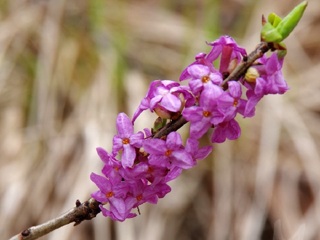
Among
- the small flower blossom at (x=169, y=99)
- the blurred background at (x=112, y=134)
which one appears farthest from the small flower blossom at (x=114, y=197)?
the blurred background at (x=112, y=134)

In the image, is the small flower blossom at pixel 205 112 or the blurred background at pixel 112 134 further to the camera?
the blurred background at pixel 112 134

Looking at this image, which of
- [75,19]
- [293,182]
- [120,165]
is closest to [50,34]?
[75,19]

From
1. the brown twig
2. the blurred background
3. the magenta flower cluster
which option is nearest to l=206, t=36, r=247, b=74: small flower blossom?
the magenta flower cluster

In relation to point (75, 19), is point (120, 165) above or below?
below

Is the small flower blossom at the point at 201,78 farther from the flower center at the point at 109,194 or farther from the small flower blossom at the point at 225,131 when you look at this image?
the flower center at the point at 109,194

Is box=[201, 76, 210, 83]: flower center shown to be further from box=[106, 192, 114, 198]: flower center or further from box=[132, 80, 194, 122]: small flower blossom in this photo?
box=[106, 192, 114, 198]: flower center

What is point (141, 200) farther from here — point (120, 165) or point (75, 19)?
point (75, 19)
